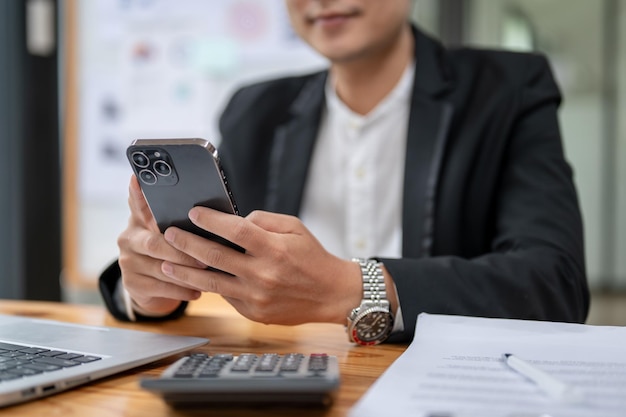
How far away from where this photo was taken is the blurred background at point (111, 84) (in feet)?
6.66

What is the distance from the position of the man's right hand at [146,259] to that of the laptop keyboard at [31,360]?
14 cm

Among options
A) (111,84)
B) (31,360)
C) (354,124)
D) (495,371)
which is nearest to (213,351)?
(31,360)

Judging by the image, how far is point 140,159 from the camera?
581mm

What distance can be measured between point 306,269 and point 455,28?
2.18 metres

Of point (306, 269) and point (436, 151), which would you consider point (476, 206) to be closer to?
point (436, 151)

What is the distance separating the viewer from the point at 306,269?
64cm

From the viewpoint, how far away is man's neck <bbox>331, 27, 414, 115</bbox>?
4.01 ft

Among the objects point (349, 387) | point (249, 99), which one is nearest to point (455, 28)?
point (249, 99)

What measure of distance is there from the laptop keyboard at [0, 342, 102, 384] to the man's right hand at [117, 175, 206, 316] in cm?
14

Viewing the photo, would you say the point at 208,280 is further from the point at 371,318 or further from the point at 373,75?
the point at 373,75

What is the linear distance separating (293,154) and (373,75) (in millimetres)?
211

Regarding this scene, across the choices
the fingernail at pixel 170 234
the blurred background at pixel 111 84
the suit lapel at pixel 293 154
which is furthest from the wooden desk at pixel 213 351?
the blurred background at pixel 111 84

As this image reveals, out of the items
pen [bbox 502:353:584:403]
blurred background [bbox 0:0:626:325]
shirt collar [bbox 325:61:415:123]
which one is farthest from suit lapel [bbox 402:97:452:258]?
blurred background [bbox 0:0:626:325]

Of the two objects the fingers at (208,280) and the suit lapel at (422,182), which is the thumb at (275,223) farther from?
the suit lapel at (422,182)
